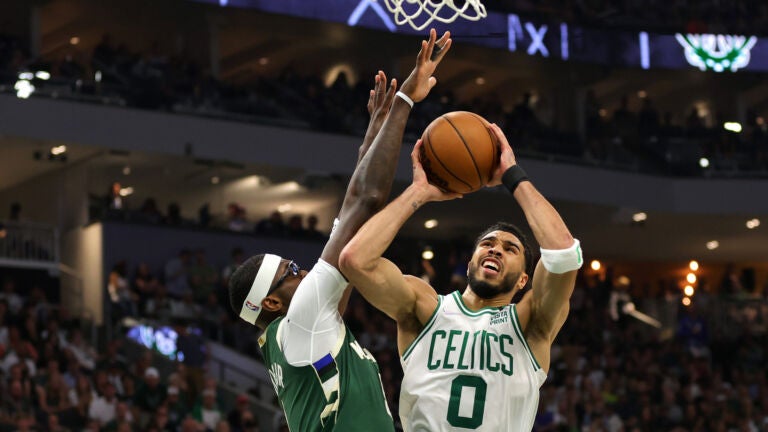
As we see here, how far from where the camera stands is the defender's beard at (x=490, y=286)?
593 cm

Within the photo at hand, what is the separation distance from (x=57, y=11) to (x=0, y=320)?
35.9 ft

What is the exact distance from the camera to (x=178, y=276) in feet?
67.9

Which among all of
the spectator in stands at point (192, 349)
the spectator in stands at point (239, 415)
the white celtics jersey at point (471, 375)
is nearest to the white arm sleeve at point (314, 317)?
the white celtics jersey at point (471, 375)

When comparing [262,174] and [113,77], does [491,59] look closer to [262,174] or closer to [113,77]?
[262,174]

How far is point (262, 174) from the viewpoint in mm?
24516

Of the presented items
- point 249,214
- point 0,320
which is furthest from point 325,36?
point 0,320

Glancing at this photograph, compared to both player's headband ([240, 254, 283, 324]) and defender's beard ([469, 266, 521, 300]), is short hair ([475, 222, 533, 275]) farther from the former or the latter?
player's headband ([240, 254, 283, 324])

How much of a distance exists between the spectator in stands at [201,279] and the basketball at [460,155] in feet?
48.9

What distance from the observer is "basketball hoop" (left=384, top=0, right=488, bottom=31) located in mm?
7059

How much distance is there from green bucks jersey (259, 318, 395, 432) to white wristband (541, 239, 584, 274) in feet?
2.69

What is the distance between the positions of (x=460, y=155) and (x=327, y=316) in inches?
36.2

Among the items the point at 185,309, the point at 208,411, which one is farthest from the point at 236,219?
the point at 208,411

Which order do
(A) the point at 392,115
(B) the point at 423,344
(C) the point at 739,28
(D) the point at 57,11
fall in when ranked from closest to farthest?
(A) the point at 392,115 < (B) the point at 423,344 < (D) the point at 57,11 < (C) the point at 739,28

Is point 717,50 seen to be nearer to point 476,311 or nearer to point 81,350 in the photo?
point 81,350
